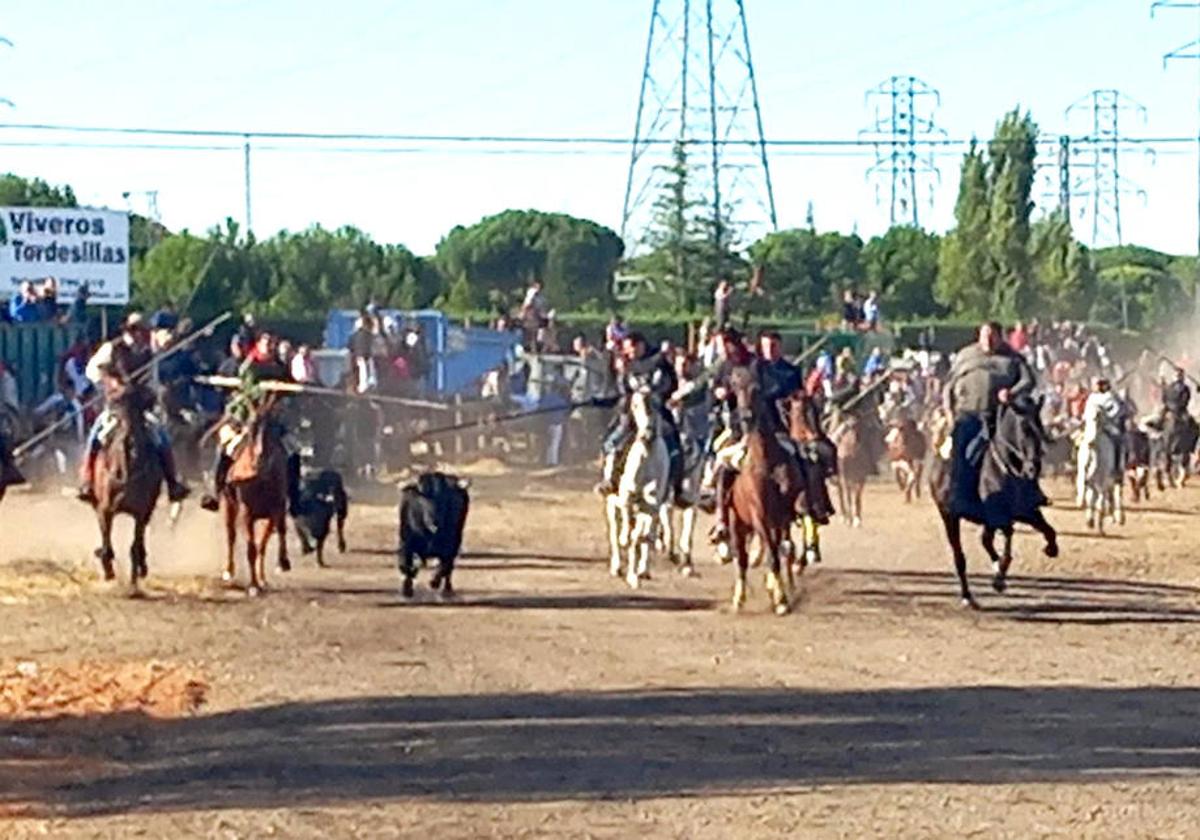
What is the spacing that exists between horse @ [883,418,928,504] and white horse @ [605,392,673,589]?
1482 centimetres

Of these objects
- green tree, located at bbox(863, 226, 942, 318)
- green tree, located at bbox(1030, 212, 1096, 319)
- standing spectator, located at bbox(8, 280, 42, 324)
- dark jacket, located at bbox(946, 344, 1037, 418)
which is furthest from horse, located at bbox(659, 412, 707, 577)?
green tree, located at bbox(863, 226, 942, 318)

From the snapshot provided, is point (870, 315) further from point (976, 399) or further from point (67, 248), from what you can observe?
point (976, 399)

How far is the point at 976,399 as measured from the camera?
23906 millimetres

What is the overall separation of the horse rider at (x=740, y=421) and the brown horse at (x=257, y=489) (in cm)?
398

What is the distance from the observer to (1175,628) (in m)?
21.8

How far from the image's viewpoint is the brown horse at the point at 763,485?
72.9 feet

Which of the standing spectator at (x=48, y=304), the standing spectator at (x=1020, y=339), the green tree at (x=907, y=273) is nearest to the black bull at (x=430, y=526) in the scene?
the standing spectator at (x=48, y=304)

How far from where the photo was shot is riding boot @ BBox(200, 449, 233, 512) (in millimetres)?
24906

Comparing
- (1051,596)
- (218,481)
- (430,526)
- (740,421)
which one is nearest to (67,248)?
(218,481)

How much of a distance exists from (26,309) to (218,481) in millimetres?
18264

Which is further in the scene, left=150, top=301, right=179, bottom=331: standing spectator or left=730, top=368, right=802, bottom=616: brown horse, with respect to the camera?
left=150, top=301, right=179, bottom=331: standing spectator

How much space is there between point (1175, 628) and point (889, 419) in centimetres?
2107

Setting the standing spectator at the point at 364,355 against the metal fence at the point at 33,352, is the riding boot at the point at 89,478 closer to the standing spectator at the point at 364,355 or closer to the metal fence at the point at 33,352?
the standing spectator at the point at 364,355

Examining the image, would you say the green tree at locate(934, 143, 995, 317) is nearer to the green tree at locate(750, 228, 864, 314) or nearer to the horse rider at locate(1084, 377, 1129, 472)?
the green tree at locate(750, 228, 864, 314)
